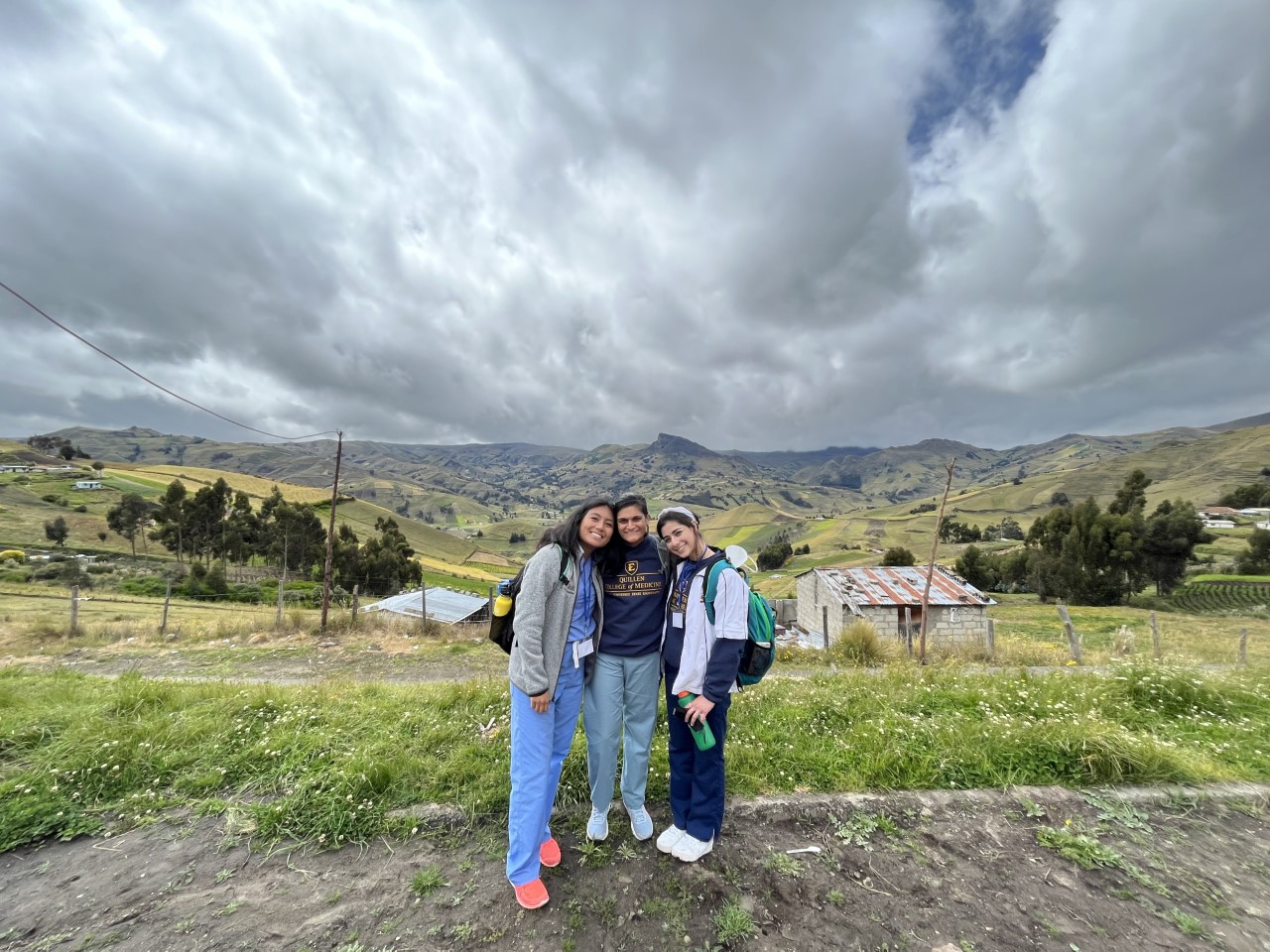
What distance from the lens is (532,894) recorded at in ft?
8.95

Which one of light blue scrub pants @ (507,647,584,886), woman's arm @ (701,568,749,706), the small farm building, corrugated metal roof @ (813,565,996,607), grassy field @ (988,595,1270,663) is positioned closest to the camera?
light blue scrub pants @ (507,647,584,886)

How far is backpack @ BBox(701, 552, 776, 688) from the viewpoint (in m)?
3.12

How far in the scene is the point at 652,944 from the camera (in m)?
2.48

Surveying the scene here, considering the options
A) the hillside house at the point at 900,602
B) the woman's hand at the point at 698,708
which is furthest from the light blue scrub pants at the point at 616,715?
the hillside house at the point at 900,602

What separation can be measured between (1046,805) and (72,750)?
7.88 m

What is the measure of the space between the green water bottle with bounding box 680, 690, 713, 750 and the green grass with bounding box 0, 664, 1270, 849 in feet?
3.69

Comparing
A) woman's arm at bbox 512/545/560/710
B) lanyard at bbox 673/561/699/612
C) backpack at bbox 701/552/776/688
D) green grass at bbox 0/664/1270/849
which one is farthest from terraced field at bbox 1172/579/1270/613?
woman's arm at bbox 512/545/560/710

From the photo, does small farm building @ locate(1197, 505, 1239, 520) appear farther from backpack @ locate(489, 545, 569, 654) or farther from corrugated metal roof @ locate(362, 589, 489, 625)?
backpack @ locate(489, 545, 569, 654)

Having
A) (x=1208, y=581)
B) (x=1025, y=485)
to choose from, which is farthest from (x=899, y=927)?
(x=1025, y=485)

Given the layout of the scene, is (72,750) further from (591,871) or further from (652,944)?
(652,944)

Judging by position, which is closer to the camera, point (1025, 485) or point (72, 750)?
point (72, 750)

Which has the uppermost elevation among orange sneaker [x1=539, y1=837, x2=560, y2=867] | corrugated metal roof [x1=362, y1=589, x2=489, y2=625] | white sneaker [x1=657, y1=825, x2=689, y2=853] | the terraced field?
white sneaker [x1=657, y1=825, x2=689, y2=853]

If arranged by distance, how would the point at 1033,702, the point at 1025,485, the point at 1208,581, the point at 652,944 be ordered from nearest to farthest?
the point at 652,944
the point at 1033,702
the point at 1208,581
the point at 1025,485

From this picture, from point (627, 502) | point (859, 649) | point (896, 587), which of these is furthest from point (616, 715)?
point (896, 587)
